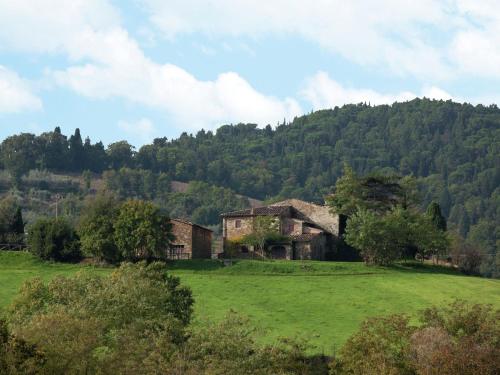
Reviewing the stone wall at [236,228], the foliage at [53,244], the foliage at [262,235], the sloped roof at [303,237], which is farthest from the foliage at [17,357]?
the stone wall at [236,228]

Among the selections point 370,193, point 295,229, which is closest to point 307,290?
point 295,229

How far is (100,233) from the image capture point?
282 ft

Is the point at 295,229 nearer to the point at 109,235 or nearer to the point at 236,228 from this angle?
the point at 236,228

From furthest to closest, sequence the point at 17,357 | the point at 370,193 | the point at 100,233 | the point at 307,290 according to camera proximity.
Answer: the point at 370,193
the point at 100,233
the point at 307,290
the point at 17,357

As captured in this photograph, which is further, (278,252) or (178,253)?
(278,252)

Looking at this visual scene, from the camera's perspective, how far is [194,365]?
4544cm

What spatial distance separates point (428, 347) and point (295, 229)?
52246mm

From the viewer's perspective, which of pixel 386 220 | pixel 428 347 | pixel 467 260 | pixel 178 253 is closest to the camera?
pixel 428 347

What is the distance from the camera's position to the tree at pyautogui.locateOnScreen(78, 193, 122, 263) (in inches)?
3376

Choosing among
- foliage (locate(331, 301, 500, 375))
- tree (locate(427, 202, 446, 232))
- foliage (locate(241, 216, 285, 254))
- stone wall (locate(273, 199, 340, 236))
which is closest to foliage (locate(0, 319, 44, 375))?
foliage (locate(331, 301, 500, 375))

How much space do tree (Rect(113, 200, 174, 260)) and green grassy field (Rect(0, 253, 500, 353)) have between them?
2.28 m

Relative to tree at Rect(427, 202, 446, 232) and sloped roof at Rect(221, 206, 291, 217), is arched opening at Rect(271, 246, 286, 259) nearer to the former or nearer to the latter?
sloped roof at Rect(221, 206, 291, 217)

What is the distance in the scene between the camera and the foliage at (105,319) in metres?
45.3

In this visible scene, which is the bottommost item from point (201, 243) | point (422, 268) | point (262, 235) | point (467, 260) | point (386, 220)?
point (422, 268)
